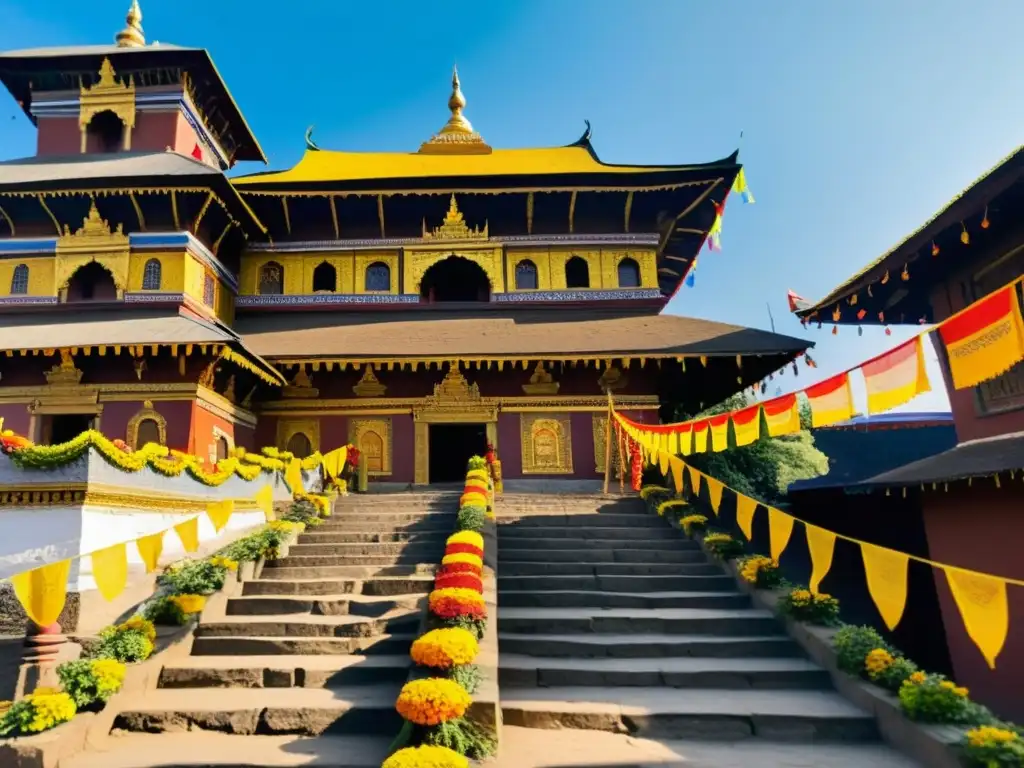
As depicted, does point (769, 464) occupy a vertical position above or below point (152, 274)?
below

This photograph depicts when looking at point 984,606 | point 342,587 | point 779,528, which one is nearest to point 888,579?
point 984,606

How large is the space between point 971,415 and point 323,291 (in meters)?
16.7

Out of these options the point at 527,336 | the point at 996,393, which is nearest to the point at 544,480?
the point at 527,336

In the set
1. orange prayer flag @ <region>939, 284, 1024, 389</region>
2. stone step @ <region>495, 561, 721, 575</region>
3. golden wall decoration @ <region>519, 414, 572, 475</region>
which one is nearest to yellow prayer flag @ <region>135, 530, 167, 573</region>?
stone step @ <region>495, 561, 721, 575</region>

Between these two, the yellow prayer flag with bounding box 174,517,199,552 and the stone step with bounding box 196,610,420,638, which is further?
the yellow prayer flag with bounding box 174,517,199,552

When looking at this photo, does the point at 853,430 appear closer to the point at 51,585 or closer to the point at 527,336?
the point at 527,336

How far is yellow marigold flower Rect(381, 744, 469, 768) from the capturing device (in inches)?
201

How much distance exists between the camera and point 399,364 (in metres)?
17.3

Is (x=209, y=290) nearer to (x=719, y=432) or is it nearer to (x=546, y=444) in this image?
(x=546, y=444)

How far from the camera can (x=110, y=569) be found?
24.1ft

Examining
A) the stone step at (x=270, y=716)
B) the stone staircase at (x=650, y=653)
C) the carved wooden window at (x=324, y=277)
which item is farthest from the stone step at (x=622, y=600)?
the carved wooden window at (x=324, y=277)

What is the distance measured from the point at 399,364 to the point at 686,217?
1080cm

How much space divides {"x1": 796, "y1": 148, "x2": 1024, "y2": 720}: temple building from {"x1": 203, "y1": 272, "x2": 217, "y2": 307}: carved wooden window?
581 inches

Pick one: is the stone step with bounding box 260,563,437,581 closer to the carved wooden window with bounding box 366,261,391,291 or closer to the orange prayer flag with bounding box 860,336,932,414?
the orange prayer flag with bounding box 860,336,932,414
